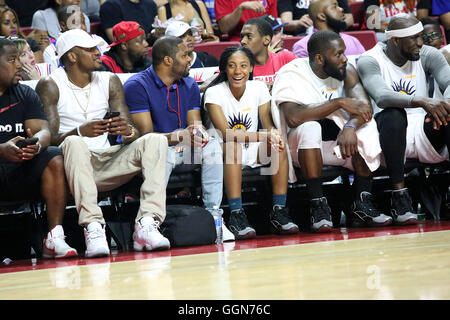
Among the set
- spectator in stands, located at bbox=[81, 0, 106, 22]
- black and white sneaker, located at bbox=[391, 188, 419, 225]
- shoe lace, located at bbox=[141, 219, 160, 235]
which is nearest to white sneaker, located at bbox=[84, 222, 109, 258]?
shoe lace, located at bbox=[141, 219, 160, 235]

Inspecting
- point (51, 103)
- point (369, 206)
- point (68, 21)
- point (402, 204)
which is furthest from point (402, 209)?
point (68, 21)

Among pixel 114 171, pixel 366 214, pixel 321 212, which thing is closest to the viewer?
pixel 114 171

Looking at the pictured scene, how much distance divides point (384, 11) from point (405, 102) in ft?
10.3

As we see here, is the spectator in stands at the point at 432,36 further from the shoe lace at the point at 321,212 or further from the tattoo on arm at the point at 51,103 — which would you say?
the tattoo on arm at the point at 51,103

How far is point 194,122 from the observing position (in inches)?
170

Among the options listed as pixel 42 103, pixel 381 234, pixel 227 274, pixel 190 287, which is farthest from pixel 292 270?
pixel 42 103

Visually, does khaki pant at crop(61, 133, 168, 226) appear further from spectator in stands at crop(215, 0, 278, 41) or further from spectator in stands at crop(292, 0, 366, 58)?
spectator in stands at crop(215, 0, 278, 41)

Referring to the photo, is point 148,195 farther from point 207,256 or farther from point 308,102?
point 308,102

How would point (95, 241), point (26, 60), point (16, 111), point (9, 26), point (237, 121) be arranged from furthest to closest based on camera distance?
1. point (9, 26)
2. point (26, 60)
3. point (237, 121)
4. point (16, 111)
5. point (95, 241)

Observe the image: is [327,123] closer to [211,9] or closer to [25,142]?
[25,142]

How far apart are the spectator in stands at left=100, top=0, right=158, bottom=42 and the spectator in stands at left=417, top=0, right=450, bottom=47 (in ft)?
8.72

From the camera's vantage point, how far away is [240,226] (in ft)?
13.1

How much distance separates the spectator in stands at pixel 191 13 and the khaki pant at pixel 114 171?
2743mm

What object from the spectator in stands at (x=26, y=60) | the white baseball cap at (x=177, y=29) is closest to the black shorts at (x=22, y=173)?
the spectator in stands at (x=26, y=60)
